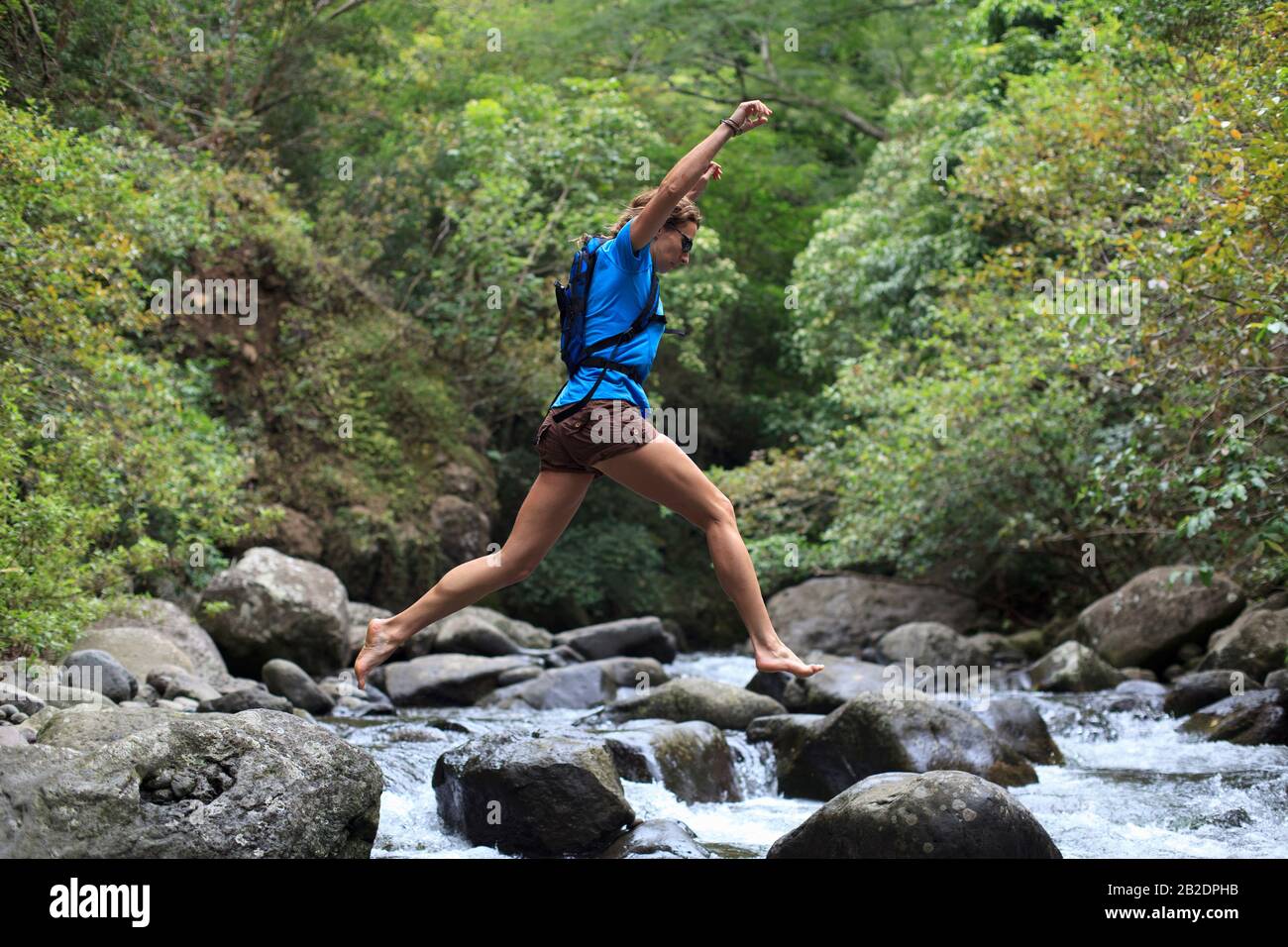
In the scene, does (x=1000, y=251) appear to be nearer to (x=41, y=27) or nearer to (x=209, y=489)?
(x=209, y=489)

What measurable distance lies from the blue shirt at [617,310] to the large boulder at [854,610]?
1377cm

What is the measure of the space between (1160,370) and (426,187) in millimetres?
13200

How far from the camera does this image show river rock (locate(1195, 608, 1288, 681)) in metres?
11.0

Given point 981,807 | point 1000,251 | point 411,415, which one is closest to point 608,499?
point 411,415

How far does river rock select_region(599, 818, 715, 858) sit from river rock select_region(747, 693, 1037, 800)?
6.24 feet

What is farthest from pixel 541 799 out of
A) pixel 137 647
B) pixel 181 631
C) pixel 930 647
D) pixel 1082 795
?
pixel 930 647

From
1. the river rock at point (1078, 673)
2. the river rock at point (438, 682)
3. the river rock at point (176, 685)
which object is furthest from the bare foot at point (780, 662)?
the river rock at point (1078, 673)

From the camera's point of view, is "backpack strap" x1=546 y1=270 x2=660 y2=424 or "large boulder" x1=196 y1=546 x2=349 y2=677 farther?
"large boulder" x1=196 y1=546 x2=349 y2=677

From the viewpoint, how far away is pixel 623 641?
16.1 metres

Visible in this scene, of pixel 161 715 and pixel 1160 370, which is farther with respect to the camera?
pixel 1160 370

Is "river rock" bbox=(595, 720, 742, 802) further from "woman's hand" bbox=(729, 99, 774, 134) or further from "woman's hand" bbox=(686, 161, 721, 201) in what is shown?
"woman's hand" bbox=(729, 99, 774, 134)

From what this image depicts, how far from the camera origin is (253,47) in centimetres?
1611

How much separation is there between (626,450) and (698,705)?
19.6ft

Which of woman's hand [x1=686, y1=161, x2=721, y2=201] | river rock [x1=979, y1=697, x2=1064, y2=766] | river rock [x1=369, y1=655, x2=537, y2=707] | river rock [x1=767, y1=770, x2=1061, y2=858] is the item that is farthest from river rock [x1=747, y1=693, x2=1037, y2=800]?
woman's hand [x1=686, y1=161, x2=721, y2=201]
